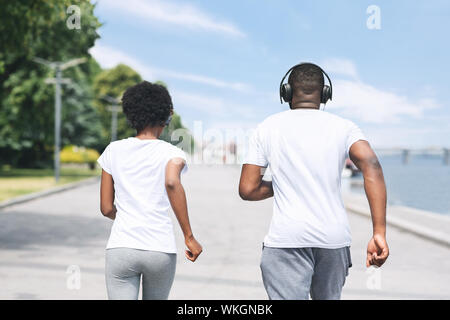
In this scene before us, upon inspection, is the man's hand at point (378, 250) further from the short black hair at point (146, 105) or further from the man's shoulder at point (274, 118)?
the short black hair at point (146, 105)

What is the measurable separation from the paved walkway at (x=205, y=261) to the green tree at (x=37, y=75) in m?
3.28

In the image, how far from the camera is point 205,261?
8.28 meters

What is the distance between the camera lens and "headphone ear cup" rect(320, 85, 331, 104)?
2.79 meters

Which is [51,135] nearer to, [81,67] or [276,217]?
[81,67]

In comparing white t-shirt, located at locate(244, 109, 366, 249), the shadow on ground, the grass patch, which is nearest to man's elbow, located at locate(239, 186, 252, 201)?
white t-shirt, located at locate(244, 109, 366, 249)

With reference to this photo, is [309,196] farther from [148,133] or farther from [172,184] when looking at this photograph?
[148,133]

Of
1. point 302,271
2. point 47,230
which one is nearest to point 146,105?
point 302,271

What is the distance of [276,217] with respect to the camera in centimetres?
259

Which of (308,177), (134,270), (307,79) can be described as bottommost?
(134,270)

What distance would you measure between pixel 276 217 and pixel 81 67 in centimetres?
3535

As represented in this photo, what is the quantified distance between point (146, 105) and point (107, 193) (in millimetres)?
442

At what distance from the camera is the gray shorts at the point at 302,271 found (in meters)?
2.57

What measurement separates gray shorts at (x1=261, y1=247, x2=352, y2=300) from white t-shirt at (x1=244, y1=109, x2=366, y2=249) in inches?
1.7
